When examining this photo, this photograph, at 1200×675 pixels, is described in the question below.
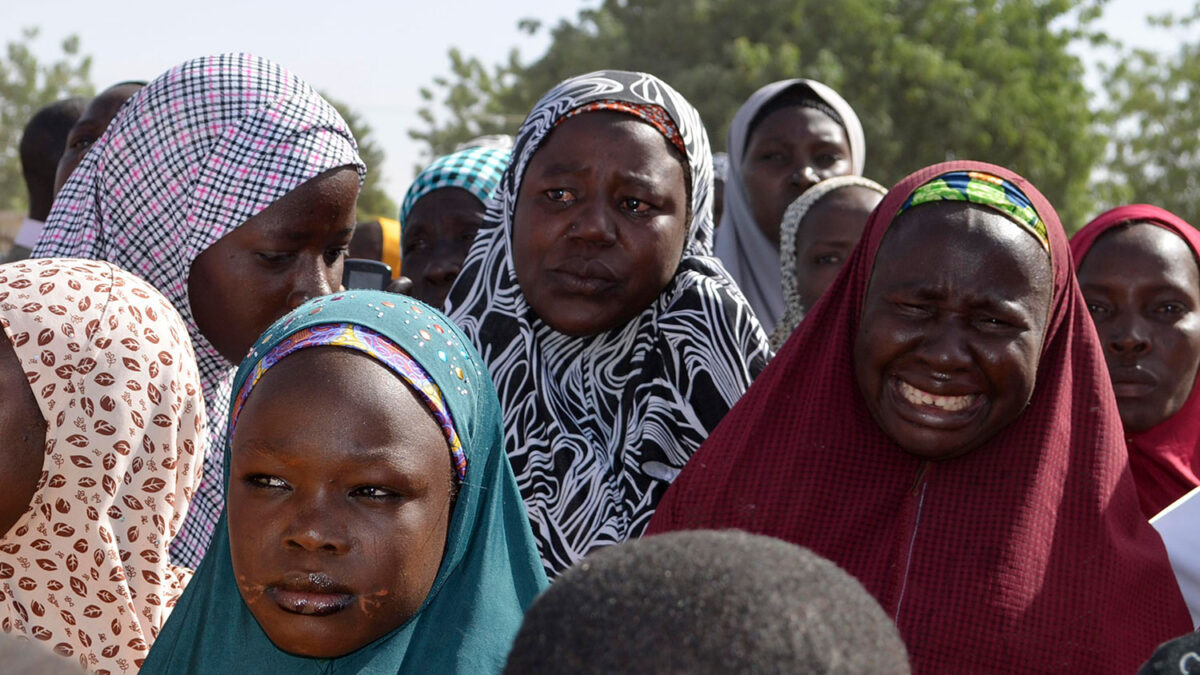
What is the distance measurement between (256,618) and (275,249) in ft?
4.91

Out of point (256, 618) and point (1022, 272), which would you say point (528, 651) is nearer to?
point (256, 618)

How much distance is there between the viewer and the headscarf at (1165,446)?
3.82 metres

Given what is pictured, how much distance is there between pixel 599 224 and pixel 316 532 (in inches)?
55.3

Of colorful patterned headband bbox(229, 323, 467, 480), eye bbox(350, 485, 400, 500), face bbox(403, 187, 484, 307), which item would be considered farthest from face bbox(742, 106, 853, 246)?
eye bbox(350, 485, 400, 500)

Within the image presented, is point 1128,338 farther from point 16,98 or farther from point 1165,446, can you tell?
point 16,98

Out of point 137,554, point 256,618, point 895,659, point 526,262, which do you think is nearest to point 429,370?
point 256,618

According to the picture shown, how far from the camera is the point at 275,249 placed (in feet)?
11.8

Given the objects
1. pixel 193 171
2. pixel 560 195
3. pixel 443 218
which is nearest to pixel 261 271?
pixel 193 171

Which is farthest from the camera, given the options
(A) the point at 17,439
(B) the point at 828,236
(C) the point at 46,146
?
(C) the point at 46,146

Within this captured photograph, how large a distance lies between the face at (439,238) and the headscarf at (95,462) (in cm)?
193

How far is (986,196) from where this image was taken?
9.44 ft

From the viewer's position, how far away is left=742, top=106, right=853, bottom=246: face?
6047 mm

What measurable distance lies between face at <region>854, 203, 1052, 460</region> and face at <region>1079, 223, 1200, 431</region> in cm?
117

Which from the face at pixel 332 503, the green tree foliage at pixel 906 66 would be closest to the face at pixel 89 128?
the face at pixel 332 503
